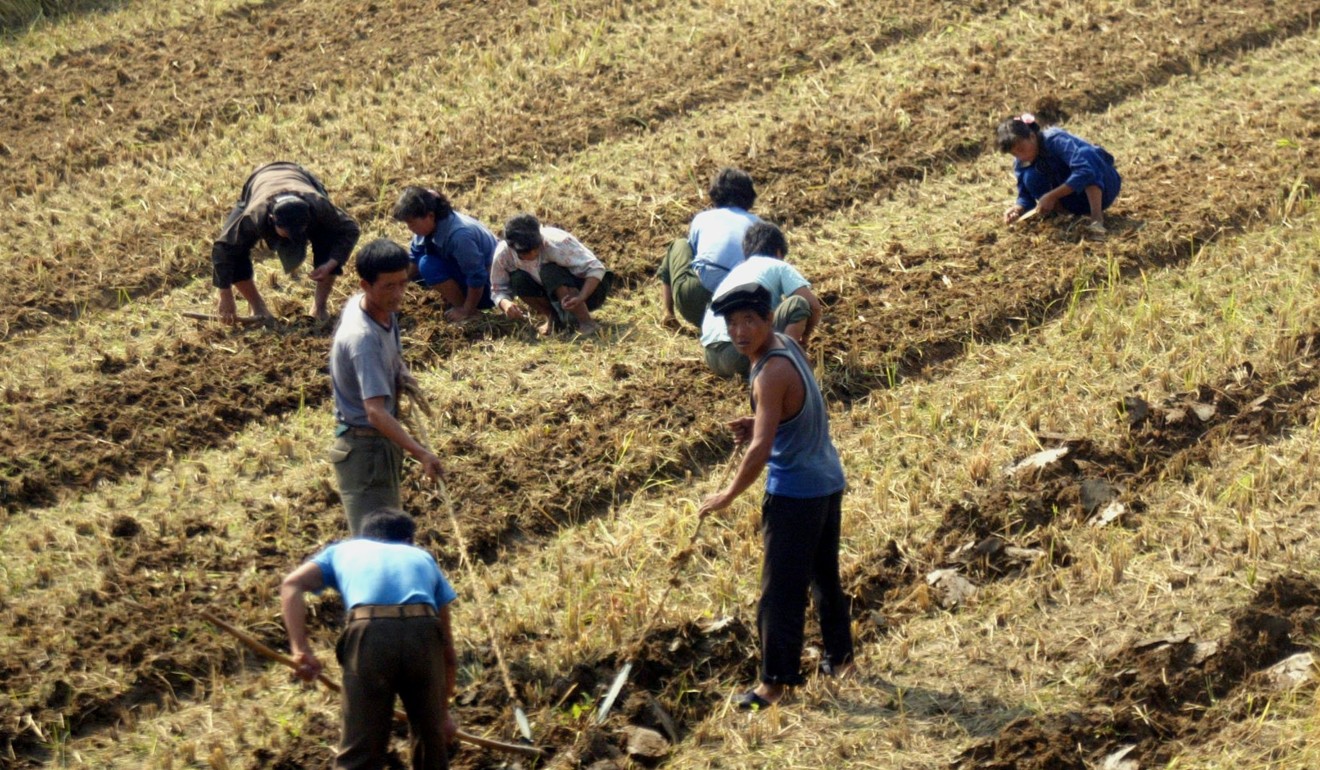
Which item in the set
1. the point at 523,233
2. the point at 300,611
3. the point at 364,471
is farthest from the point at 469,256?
the point at 300,611

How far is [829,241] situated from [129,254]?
4.55m

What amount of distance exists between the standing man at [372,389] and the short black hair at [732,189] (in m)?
2.88

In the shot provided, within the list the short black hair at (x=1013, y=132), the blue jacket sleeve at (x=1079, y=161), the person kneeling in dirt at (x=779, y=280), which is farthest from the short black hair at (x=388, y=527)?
the blue jacket sleeve at (x=1079, y=161)

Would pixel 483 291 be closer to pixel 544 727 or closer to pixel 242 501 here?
pixel 242 501

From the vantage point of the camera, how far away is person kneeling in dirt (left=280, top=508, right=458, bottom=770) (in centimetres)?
455

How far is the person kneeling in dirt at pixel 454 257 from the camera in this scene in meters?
8.49

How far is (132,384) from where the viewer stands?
8.02m

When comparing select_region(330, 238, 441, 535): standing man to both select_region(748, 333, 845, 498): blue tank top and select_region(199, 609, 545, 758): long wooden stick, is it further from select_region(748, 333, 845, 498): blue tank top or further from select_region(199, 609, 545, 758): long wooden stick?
select_region(748, 333, 845, 498): blue tank top

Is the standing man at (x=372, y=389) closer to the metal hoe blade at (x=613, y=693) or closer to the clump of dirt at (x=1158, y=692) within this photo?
the metal hoe blade at (x=613, y=693)

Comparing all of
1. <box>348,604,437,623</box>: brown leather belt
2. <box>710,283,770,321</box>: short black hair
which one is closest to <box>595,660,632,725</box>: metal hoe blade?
<box>348,604,437,623</box>: brown leather belt

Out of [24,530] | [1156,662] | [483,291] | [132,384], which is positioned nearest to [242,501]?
[24,530]

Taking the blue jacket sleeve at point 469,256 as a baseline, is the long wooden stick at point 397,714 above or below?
below

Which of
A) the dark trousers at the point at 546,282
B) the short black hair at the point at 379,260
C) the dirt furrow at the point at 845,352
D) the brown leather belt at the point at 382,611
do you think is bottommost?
the dirt furrow at the point at 845,352

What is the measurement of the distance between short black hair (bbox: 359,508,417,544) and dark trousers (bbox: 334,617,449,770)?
326 millimetres
